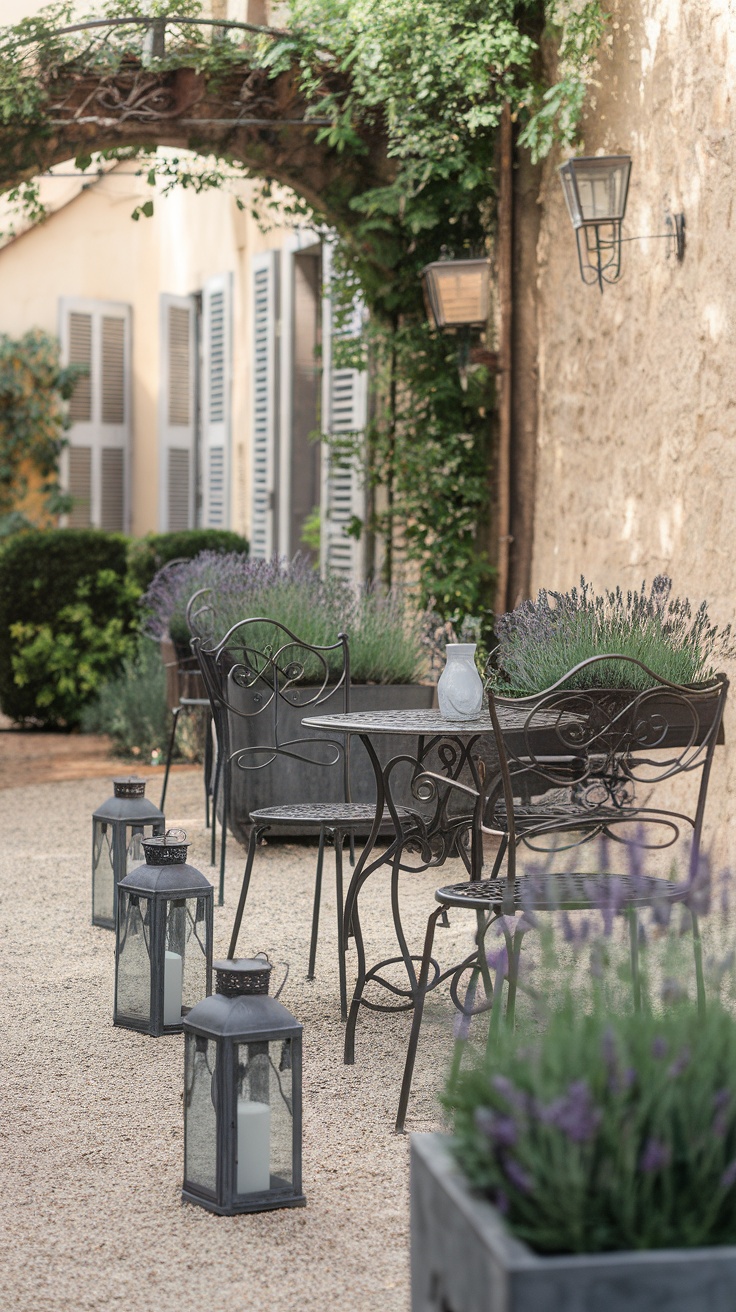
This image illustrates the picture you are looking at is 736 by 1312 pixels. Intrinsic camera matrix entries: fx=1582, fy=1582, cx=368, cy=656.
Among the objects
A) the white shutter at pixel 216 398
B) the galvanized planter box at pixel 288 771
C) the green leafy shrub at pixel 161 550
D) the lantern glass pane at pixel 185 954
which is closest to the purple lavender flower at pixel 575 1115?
the lantern glass pane at pixel 185 954

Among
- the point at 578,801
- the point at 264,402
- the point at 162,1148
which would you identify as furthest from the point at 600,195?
the point at 264,402

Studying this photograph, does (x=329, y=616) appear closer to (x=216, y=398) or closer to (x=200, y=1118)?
(x=200, y=1118)

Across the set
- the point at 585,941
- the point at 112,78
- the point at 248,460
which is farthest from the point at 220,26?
the point at 585,941

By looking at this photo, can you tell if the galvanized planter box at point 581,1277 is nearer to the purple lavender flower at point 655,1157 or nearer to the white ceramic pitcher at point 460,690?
the purple lavender flower at point 655,1157

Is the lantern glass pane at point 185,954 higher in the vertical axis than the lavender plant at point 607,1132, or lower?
lower

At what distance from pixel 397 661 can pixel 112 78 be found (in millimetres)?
3091

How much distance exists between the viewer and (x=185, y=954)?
3643 millimetres

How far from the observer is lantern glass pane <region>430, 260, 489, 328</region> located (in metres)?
6.75

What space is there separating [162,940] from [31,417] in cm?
882

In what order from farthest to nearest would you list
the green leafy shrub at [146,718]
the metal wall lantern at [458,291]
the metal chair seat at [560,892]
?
the green leafy shrub at [146,718]
the metal wall lantern at [458,291]
the metal chair seat at [560,892]

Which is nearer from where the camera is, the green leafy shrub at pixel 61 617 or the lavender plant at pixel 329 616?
the lavender plant at pixel 329 616

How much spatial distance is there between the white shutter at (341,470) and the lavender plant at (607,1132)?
672 centimetres

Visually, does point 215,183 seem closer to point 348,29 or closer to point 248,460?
point 348,29

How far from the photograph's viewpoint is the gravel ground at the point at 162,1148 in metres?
2.33
